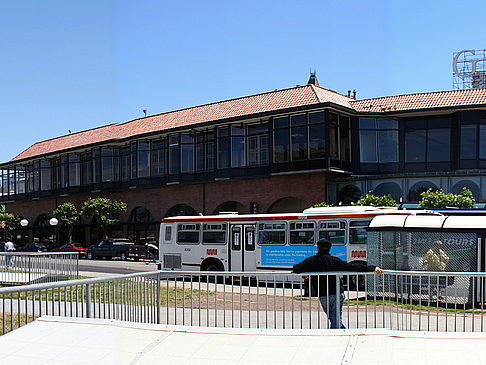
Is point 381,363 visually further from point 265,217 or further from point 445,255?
point 265,217

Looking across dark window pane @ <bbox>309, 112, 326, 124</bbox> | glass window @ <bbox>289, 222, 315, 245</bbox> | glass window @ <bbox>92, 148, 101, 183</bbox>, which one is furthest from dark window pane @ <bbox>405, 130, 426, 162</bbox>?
glass window @ <bbox>92, 148, 101, 183</bbox>

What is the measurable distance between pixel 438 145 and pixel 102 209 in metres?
27.3

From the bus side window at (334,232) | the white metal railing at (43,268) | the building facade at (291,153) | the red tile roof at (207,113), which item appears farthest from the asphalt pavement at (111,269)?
the red tile roof at (207,113)

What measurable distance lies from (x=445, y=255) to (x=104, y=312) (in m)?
9.85

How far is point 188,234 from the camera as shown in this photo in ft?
82.1

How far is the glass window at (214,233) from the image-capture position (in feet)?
78.3

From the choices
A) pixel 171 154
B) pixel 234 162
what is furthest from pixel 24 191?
pixel 234 162

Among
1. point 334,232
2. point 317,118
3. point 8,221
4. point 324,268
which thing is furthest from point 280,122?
point 8,221

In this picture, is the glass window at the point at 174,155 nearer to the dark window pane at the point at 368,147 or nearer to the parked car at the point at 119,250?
the parked car at the point at 119,250

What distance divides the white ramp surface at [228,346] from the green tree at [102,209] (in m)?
44.2

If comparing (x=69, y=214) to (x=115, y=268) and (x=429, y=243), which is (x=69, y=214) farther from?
(x=429, y=243)

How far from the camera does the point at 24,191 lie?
64.7m

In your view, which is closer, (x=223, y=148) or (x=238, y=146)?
(x=238, y=146)

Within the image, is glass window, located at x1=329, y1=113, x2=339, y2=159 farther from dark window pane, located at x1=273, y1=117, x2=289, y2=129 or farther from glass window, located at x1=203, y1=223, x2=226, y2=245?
glass window, located at x1=203, y1=223, x2=226, y2=245
